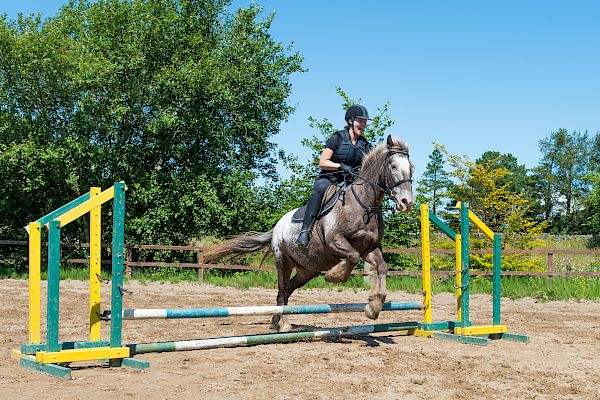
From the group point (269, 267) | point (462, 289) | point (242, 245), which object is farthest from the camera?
point (269, 267)

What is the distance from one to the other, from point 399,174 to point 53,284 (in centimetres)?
335

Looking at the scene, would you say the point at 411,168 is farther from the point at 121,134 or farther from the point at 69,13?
the point at 69,13

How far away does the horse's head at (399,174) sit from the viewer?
6.44m

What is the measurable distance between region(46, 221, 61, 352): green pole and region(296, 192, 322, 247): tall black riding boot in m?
2.90

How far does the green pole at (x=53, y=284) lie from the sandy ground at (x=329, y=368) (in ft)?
1.02

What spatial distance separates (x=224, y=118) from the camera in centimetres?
2295

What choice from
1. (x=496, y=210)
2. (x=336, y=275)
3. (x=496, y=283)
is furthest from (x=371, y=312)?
(x=496, y=210)

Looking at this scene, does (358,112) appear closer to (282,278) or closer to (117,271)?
(282,278)

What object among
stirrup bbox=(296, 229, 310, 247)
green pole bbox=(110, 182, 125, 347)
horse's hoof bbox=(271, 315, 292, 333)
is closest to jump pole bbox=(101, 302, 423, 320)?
green pole bbox=(110, 182, 125, 347)

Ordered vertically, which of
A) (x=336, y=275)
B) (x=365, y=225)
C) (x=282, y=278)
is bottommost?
(x=282, y=278)

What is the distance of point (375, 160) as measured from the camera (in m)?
7.01

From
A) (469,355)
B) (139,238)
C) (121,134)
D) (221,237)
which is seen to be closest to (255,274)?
(221,237)

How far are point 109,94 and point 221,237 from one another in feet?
18.3

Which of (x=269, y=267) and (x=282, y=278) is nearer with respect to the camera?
(x=282, y=278)
